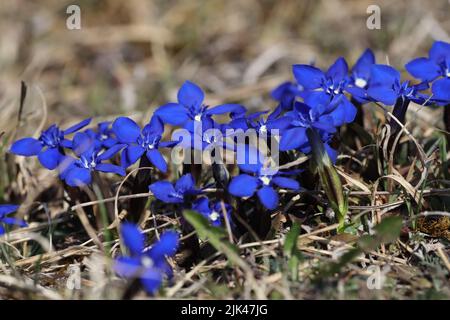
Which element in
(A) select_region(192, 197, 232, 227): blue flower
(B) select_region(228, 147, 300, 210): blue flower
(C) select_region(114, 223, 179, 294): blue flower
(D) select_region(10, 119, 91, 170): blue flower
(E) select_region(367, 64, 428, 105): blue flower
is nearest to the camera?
(C) select_region(114, 223, 179, 294): blue flower

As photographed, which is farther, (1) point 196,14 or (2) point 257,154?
(1) point 196,14

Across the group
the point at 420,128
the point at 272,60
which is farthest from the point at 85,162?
the point at 272,60

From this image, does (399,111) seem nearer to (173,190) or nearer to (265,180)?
(265,180)

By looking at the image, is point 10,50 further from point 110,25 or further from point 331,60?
point 331,60

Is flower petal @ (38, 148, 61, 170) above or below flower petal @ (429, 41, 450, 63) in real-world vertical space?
below

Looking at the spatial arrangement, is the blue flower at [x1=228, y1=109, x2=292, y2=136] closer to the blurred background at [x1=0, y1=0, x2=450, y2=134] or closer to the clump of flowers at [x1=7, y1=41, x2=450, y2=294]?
the clump of flowers at [x1=7, y1=41, x2=450, y2=294]

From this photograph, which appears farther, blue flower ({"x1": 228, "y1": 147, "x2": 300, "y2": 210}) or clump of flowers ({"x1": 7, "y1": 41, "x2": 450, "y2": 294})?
clump of flowers ({"x1": 7, "y1": 41, "x2": 450, "y2": 294})

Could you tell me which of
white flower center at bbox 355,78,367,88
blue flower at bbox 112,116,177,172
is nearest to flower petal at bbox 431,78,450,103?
white flower center at bbox 355,78,367,88

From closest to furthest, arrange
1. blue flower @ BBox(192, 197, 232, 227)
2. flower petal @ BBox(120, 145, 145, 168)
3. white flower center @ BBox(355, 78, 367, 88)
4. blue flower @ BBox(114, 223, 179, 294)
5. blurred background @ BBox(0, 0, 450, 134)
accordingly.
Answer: blue flower @ BBox(114, 223, 179, 294), blue flower @ BBox(192, 197, 232, 227), flower petal @ BBox(120, 145, 145, 168), white flower center @ BBox(355, 78, 367, 88), blurred background @ BBox(0, 0, 450, 134)
